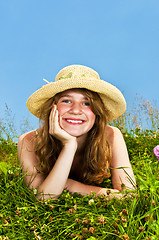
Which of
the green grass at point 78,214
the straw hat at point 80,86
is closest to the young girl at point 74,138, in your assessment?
the straw hat at point 80,86

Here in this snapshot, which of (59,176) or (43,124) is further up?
(43,124)

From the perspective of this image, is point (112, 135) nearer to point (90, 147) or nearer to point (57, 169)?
point (90, 147)

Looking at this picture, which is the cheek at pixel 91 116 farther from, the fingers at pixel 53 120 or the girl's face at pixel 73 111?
the fingers at pixel 53 120

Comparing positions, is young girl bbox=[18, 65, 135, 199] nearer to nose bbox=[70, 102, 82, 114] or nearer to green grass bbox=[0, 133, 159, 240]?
nose bbox=[70, 102, 82, 114]

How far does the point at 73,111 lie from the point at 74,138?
1.08 feet

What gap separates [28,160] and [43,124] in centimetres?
50

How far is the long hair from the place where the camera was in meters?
3.71

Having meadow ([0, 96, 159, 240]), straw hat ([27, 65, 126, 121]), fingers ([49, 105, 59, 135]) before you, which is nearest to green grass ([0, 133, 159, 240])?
meadow ([0, 96, 159, 240])

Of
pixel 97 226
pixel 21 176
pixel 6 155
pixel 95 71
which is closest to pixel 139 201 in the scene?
pixel 97 226

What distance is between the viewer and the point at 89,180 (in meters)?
4.10

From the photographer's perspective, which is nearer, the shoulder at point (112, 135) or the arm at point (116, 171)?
the arm at point (116, 171)

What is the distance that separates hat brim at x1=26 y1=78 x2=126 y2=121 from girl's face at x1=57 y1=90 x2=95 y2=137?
0.38ft

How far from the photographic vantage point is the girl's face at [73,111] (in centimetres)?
341

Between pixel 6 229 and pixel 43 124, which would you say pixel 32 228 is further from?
pixel 43 124
